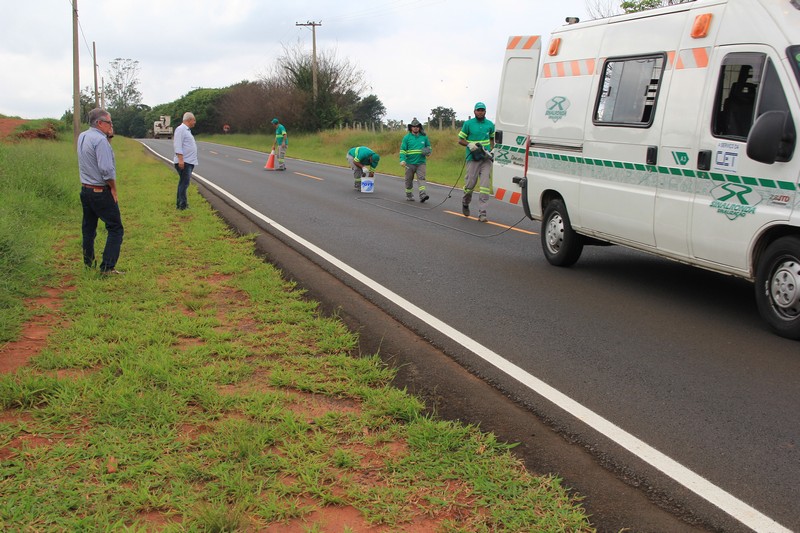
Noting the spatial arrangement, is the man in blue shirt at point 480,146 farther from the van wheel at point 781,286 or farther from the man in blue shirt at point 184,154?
the van wheel at point 781,286

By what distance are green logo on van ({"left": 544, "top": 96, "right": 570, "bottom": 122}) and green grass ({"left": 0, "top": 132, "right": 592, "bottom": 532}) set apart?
386 cm

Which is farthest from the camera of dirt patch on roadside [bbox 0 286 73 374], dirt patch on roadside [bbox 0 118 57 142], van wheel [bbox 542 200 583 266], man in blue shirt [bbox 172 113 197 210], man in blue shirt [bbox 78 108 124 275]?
dirt patch on roadside [bbox 0 118 57 142]

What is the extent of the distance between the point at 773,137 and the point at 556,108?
134 inches

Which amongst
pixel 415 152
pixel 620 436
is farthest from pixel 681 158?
pixel 415 152

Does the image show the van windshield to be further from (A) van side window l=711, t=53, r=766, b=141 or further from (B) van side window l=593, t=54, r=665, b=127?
(B) van side window l=593, t=54, r=665, b=127

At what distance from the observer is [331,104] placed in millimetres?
56188

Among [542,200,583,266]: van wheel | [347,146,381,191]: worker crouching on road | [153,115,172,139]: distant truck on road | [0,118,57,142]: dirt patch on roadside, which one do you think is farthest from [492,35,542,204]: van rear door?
[153,115,172,139]: distant truck on road

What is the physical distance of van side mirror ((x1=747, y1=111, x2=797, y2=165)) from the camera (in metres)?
5.66

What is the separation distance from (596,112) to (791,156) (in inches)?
103

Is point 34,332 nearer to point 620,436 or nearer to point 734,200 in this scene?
point 620,436

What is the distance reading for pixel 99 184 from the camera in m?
7.98

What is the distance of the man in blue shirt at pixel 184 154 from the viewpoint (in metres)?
13.4

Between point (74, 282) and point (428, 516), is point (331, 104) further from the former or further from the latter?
point (428, 516)

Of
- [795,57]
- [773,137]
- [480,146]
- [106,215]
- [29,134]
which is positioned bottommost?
[106,215]
